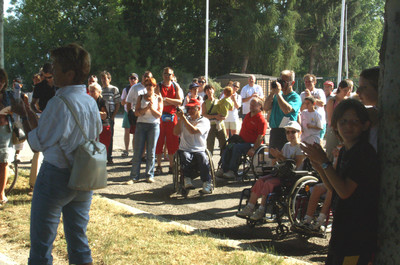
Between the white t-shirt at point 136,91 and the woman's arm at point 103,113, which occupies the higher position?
the white t-shirt at point 136,91

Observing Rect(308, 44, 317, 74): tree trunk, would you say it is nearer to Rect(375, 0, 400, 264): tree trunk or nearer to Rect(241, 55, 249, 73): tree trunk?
Rect(241, 55, 249, 73): tree trunk

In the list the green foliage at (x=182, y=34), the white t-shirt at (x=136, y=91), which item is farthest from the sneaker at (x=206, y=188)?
the green foliage at (x=182, y=34)

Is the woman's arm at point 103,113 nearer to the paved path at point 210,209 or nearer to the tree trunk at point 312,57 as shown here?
the paved path at point 210,209

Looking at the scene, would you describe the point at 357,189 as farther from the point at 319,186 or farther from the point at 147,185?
the point at 147,185

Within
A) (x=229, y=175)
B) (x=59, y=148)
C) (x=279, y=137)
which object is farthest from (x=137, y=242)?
(x=229, y=175)

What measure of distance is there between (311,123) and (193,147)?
2.26m

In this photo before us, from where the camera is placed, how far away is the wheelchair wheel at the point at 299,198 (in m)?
5.52

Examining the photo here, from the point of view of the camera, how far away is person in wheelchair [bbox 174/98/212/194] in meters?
7.59

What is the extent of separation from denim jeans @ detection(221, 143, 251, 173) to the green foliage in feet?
94.3

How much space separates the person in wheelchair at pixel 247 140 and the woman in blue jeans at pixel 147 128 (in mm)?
1420

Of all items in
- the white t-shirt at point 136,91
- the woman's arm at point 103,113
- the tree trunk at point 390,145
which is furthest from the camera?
the white t-shirt at point 136,91

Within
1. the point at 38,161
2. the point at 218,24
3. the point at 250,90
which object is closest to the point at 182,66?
the point at 218,24

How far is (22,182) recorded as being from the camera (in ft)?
25.6

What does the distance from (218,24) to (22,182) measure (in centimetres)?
3745
